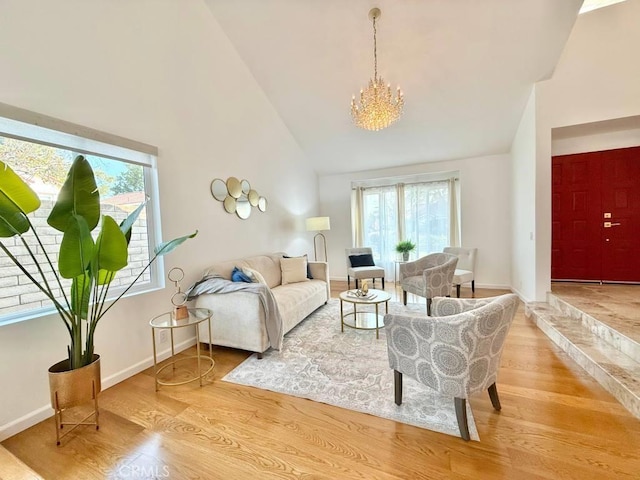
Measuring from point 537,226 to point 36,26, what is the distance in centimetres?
520

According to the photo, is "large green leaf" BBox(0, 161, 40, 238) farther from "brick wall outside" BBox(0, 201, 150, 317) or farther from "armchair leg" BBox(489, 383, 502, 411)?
"armchair leg" BBox(489, 383, 502, 411)

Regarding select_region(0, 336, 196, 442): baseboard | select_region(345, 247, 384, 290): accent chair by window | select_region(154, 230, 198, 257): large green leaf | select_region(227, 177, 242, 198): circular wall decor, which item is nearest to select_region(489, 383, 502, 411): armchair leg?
select_region(154, 230, 198, 257): large green leaf

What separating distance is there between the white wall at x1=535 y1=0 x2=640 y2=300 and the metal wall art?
385cm

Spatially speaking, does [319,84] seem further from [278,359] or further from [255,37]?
[278,359]

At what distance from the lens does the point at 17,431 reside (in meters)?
1.71

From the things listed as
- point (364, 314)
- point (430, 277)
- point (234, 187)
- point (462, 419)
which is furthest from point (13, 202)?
point (430, 277)

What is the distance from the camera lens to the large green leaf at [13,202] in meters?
1.35

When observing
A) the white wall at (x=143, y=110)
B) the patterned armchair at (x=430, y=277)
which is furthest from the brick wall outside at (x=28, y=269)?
the patterned armchair at (x=430, y=277)

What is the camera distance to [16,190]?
1.40 metres

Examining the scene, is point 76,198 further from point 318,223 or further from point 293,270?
point 318,223

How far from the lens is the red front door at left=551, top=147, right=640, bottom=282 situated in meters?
3.67

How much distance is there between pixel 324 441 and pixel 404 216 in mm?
4723

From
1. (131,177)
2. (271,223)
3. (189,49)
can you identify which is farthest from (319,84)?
(131,177)

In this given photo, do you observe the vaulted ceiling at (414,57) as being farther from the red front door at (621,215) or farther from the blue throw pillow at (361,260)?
the blue throw pillow at (361,260)
